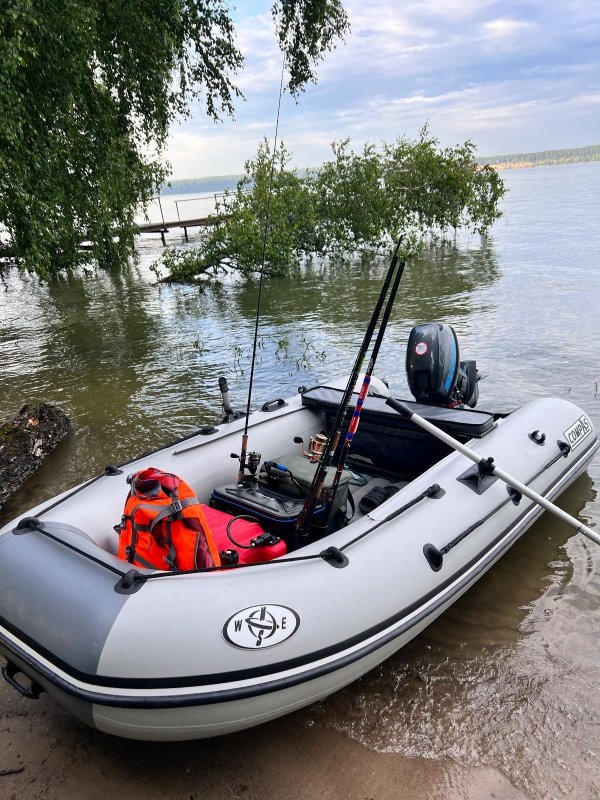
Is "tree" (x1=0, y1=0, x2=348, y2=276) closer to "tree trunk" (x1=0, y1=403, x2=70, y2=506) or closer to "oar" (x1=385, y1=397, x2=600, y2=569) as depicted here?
"tree trunk" (x1=0, y1=403, x2=70, y2=506)

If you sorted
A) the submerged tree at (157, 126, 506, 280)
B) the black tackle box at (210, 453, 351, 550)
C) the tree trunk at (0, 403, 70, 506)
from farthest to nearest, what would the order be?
the submerged tree at (157, 126, 506, 280), the tree trunk at (0, 403, 70, 506), the black tackle box at (210, 453, 351, 550)

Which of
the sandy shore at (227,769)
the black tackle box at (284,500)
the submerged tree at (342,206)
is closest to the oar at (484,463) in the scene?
the black tackle box at (284,500)

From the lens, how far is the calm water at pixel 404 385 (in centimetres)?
281

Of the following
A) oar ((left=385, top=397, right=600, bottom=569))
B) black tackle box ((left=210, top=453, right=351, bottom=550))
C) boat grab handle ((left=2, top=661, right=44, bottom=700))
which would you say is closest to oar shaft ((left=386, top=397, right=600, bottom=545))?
oar ((left=385, top=397, right=600, bottom=569))

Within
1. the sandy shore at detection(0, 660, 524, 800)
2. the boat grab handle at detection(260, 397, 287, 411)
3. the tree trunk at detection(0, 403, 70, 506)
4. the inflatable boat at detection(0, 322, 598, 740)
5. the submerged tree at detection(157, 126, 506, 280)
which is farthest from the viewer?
the submerged tree at detection(157, 126, 506, 280)

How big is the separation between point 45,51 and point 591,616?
6.54 meters

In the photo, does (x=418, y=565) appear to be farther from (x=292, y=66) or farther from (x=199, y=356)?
(x=292, y=66)

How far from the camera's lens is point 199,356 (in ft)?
29.4

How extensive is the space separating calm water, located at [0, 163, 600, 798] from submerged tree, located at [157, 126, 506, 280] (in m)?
0.84

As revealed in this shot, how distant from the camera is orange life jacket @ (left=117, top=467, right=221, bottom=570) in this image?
274 centimetres

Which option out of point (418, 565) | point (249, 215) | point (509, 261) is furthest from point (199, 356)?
point (509, 261)

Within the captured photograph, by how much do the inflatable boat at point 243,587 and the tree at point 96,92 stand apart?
347cm

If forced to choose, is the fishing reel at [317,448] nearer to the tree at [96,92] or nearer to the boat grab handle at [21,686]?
the boat grab handle at [21,686]

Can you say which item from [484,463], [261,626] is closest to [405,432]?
[484,463]
